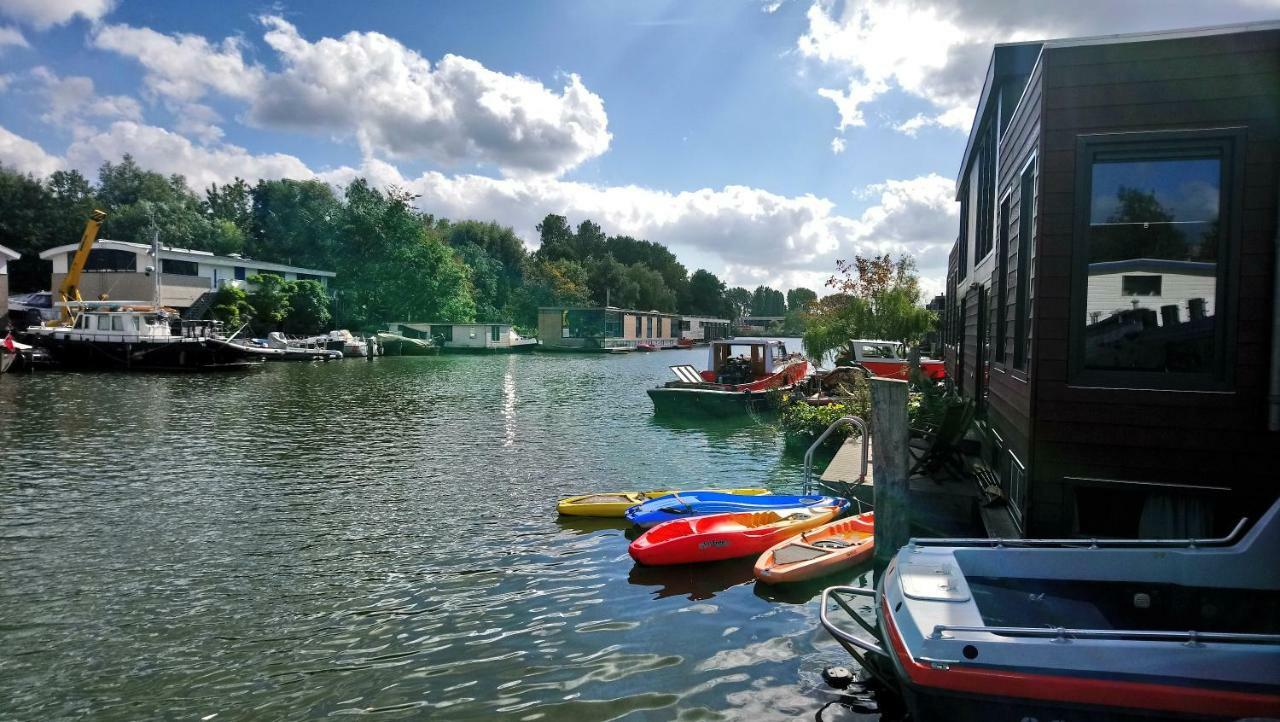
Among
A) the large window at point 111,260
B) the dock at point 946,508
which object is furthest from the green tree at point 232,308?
the dock at point 946,508

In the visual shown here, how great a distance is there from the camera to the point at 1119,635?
167 inches

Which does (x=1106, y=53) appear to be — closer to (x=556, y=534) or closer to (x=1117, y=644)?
(x=1117, y=644)

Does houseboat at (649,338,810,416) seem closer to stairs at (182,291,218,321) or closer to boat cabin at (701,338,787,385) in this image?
boat cabin at (701,338,787,385)

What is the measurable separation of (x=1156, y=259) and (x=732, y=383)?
2027 centimetres

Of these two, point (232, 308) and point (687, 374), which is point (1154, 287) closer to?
point (687, 374)

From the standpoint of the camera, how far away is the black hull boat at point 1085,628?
13.3ft

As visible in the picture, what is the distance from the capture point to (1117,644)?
13.7 feet

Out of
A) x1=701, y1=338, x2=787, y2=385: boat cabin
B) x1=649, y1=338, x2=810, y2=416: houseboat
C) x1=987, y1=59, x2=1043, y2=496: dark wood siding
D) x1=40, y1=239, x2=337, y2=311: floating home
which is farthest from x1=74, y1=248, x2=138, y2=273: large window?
x1=987, y1=59, x2=1043, y2=496: dark wood siding

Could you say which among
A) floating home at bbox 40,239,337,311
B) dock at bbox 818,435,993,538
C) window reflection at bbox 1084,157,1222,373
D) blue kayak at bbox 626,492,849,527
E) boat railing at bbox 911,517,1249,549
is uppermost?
floating home at bbox 40,239,337,311

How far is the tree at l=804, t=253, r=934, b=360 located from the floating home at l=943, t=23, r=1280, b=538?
101ft

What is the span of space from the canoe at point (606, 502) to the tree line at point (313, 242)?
3580 cm

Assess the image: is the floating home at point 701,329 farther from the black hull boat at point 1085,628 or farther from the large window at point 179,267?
the black hull boat at point 1085,628

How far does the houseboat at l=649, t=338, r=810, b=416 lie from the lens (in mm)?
23031

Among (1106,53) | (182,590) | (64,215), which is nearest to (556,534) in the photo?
(182,590)
